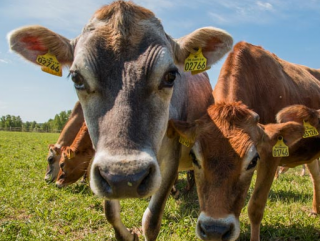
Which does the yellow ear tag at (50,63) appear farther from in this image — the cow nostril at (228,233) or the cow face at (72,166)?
the cow face at (72,166)

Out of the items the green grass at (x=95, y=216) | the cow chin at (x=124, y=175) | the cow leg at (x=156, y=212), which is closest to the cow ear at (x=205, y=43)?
the cow leg at (x=156, y=212)

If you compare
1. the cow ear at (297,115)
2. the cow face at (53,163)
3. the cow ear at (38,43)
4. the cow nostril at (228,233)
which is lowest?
the cow face at (53,163)

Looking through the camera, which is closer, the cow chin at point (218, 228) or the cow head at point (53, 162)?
the cow chin at point (218, 228)

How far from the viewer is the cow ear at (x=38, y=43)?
142 inches

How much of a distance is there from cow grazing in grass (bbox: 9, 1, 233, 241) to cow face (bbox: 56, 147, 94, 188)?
13.6 feet

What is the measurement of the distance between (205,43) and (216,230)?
214 cm

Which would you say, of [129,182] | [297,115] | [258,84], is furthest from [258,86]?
[129,182]

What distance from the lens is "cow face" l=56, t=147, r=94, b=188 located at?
7.64 metres

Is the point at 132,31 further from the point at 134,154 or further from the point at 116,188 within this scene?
the point at 116,188

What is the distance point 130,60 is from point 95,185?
3.79ft

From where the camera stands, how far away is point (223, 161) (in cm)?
332

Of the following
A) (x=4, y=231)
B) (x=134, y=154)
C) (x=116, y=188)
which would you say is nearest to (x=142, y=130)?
(x=134, y=154)

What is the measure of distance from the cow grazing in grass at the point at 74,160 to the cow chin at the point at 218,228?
4785 millimetres

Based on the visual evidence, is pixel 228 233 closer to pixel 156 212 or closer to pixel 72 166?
pixel 156 212
